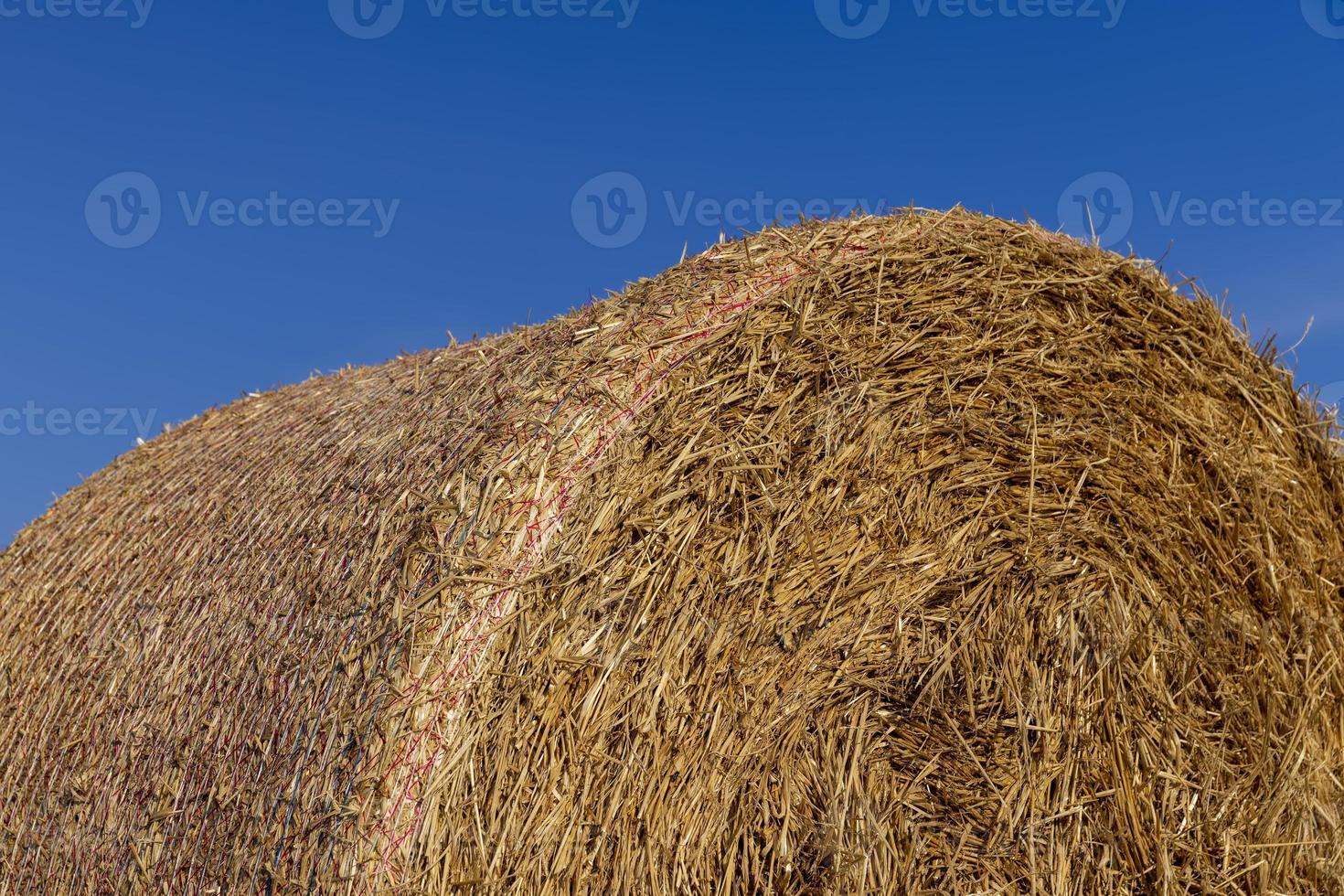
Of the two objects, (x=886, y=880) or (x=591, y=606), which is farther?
(x=886, y=880)

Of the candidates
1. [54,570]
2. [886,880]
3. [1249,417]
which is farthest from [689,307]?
[54,570]

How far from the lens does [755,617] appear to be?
109 inches

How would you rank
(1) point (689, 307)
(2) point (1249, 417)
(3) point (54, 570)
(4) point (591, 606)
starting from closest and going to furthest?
(4) point (591, 606) → (1) point (689, 307) → (2) point (1249, 417) → (3) point (54, 570)

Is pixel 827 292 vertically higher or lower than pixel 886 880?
higher

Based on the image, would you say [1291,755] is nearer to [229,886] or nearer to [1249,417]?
[1249,417]

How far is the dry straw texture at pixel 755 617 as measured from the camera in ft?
8.02

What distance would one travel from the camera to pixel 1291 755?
331cm

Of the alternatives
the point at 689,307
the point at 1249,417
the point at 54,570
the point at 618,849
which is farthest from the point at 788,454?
the point at 54,570

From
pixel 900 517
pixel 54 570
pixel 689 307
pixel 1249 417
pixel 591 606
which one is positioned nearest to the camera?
pixel 591 606

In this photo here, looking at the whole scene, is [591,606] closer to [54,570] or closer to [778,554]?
[778,554]

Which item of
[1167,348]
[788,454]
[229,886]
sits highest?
[1167,348]

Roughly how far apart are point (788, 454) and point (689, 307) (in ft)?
1.41

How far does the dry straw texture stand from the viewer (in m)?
2.45

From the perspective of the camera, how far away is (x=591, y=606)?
2.54 m
